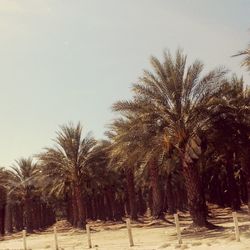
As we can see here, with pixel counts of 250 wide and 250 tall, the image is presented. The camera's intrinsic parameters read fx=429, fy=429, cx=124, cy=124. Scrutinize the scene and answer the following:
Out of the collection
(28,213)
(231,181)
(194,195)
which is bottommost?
(194,195)

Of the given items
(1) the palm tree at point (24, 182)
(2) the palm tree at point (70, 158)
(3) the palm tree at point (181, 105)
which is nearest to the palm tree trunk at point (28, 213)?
(1) the palm tree at point (24, 182)

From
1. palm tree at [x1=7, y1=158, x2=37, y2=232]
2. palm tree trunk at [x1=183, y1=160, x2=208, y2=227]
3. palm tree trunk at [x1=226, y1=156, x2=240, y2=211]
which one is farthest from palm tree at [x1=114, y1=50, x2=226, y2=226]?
palm tree at [x1=7, y1=158, x2=37, y2=232]

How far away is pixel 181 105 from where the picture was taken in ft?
67.4

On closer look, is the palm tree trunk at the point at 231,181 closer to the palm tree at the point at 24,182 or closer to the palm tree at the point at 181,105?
the palm tree at the point at 181,105

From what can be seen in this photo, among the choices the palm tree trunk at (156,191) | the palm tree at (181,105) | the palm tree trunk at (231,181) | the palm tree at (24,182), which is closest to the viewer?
the palm tree at (181,105)

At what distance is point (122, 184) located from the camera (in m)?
49.1

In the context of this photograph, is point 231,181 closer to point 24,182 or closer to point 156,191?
point 156,191

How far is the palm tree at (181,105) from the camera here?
2031 cm

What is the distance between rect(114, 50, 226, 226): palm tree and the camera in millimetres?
20312

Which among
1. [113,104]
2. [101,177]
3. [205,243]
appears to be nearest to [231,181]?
[101,177]

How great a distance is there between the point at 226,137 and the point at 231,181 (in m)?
11.1

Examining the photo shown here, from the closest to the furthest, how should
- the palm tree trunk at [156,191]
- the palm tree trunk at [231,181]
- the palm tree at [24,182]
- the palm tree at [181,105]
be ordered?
the palm tree at [181,105] < the palm tree trunk at [231,181] < the palm tree trunk at [156,191] < the palm tree at [24,182]

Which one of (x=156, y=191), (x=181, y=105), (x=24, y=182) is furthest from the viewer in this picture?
(x=24, y=182)

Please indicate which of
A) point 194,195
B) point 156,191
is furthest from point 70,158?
point 194,195
